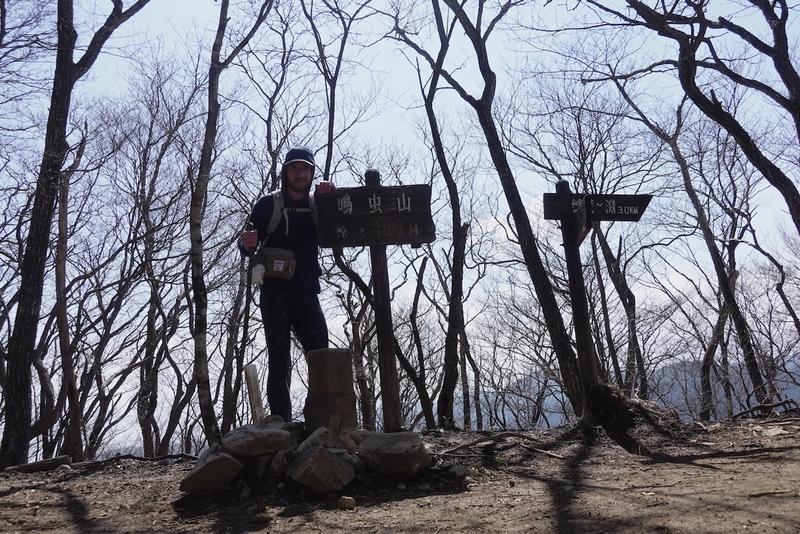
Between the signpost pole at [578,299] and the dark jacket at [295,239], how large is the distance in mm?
2270

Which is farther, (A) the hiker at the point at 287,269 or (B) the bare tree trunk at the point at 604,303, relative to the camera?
(B) the bare tree trunk at the point at 604,303

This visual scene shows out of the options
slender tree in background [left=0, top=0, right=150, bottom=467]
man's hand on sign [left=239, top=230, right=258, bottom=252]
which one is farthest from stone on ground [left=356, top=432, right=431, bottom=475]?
slender tree in background [left=0, top=0, right=150, bottom=467]

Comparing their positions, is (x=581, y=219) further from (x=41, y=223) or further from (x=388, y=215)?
(x=41, y=223)

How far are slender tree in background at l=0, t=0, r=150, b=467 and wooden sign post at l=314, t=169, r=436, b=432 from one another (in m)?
3.71

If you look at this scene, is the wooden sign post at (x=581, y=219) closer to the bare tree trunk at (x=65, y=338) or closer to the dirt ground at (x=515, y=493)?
the dirt ground at (x=515, y=493)

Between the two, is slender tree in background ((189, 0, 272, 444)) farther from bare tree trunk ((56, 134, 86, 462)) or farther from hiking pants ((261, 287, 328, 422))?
bare tree trunk ((56, 134, 86, 462))

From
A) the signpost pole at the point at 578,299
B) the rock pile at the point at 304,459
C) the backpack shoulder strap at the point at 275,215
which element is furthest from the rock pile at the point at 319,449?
the signpost pole at the point at 578,299

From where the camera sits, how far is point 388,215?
4.83m

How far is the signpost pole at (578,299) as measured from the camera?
5.16 m

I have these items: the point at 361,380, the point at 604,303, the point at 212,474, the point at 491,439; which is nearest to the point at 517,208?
the point at 491,439

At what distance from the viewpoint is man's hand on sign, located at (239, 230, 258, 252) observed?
4.43 metres

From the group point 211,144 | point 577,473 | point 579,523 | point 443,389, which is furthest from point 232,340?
point 579,523

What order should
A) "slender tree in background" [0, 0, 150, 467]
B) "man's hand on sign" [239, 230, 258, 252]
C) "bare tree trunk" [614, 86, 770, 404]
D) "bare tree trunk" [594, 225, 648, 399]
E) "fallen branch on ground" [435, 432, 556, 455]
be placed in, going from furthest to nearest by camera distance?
"bare tree trunk" [594, 225, 648, 399], "bare tree trunk" [614, 86, 770, 404], "slender tree in background" [0, 0, 150, 467], "fallen branch on ground" [435, 432, 556, 455], "man's hand on sign" [239, 230, 258, 252]

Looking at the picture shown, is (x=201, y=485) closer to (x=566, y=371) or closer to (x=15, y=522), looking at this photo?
(x=15, y=522)
